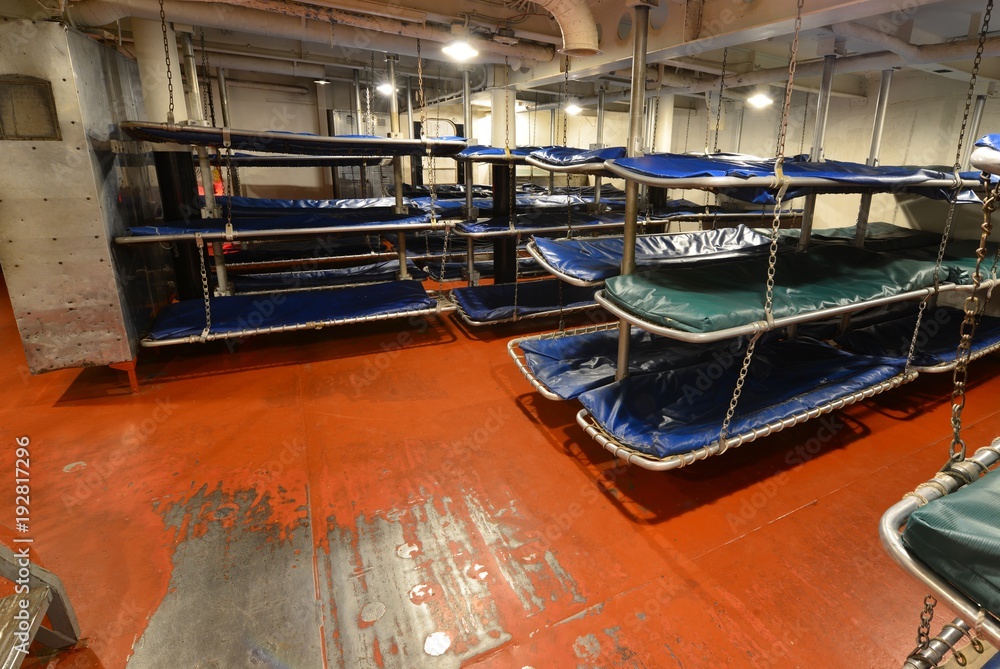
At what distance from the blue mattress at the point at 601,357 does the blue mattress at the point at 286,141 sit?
89.9 inches

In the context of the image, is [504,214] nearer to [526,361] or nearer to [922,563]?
[526,361]

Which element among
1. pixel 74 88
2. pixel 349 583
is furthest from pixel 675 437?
pixel 74 88

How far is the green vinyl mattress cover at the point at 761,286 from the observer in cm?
261

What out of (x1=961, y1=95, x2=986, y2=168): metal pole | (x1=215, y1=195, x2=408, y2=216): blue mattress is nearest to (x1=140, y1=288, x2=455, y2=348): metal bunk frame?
(x1=215, y1=195, x2=408, y2=216): blue mattress

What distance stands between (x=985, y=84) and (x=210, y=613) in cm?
907

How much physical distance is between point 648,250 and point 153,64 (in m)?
5.08

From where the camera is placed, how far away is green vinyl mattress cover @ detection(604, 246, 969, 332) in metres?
2.61

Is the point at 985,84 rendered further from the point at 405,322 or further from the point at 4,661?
the point at 4,661

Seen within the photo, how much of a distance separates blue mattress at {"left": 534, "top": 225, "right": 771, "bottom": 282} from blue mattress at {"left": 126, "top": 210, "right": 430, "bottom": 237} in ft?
5.65

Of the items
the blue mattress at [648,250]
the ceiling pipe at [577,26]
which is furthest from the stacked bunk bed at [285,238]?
the blue mattress at [648,250]

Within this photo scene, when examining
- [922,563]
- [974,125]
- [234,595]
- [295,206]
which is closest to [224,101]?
[295,206]

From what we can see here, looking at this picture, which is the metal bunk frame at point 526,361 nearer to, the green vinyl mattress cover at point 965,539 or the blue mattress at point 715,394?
the blue mattress at point 715,394

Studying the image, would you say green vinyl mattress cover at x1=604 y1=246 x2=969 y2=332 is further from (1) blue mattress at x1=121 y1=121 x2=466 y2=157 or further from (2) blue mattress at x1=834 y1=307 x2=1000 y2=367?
(1) blue mattress at x1=121 y1=121 x2=466 y2=157

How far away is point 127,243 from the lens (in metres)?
3.79
